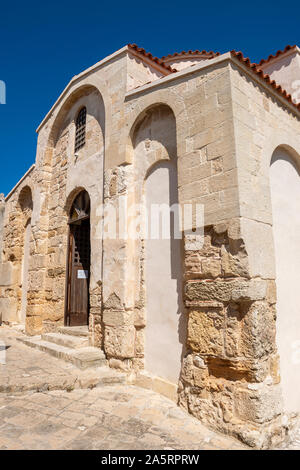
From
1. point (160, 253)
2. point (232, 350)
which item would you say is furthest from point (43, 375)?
point (232, 350)

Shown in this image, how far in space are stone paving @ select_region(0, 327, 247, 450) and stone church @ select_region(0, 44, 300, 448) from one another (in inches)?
9.9

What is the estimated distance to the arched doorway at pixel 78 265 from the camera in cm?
638

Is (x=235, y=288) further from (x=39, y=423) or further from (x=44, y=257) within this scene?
(x=44, y=257)

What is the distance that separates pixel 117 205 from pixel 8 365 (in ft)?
9.38

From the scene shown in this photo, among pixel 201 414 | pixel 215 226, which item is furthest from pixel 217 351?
pixel 215 226

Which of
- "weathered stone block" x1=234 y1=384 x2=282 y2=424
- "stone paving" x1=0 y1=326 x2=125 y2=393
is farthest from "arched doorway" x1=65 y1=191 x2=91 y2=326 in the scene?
"weathered stone block" x1=234 y1=384 x2=282 y2=424

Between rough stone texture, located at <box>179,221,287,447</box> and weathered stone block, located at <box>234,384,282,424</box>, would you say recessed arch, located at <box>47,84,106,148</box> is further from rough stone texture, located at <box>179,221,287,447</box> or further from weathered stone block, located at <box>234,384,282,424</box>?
weathered stone block, located at <box>234,384,282,424</box>

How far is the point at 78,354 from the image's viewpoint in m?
4.76

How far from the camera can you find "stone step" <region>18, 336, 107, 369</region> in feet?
15.0

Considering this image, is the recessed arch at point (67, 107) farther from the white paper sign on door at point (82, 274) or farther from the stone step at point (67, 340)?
the stone step at point (67, 340)

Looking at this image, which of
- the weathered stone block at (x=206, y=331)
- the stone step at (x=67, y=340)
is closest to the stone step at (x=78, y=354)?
the stone step at (x=67, y=340)

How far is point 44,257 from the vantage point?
6949 millimetres
